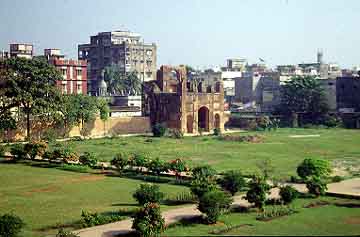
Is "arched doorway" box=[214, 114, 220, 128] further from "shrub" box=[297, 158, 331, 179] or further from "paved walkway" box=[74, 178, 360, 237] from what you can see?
"shrub" box=[297, 158, 331, 179]

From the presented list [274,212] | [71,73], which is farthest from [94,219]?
[71,73]

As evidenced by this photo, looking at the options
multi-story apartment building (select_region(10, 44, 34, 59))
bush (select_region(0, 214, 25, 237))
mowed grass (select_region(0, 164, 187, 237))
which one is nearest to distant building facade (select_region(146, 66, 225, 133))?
multi-story apartment building (select_region(10, 44, 34, 59))

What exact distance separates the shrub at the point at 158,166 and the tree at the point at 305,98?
3692 cm

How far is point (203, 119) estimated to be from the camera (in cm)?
5712

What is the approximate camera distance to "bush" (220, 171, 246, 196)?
21.7 m

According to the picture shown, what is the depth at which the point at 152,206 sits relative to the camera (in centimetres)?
1620

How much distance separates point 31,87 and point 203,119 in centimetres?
1982

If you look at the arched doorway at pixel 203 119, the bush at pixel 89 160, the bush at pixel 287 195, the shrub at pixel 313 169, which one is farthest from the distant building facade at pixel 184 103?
the bush at pixel 287 195

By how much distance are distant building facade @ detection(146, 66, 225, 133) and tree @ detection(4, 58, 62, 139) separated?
1368 centimetres

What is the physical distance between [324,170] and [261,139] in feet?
66.9

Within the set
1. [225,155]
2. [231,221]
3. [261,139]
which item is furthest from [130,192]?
[261,139]

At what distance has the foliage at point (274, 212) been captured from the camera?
18.0 metres

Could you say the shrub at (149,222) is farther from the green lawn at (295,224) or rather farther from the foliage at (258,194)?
the foliage at (258,194)

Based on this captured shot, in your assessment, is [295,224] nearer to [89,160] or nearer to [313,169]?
[313,169]
